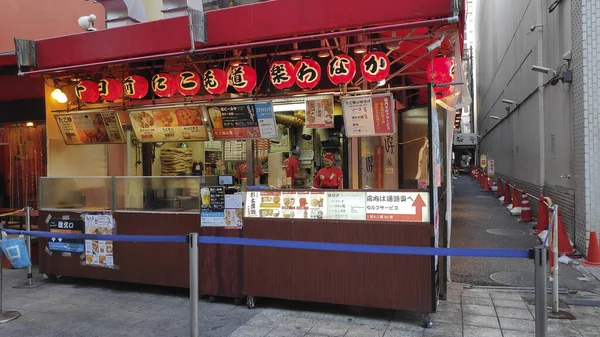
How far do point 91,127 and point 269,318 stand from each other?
18.6ft

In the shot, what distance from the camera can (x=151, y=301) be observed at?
6398 mm

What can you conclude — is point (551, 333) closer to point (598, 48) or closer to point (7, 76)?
point (598, 48)

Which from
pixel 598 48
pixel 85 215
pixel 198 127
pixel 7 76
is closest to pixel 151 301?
pixel 85 215

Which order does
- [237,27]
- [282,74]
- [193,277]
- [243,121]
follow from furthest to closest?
[243,121], [282,74], [237,27], [193,277]

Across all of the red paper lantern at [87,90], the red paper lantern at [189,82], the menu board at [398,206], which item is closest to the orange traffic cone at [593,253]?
the menu board at [398,206]

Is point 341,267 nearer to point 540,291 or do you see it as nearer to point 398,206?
point 398,206

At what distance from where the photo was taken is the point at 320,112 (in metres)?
7.52

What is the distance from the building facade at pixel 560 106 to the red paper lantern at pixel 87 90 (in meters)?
9.50

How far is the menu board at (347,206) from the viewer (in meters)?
5.52

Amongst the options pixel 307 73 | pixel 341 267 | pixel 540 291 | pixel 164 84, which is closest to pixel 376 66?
pixel 307 73

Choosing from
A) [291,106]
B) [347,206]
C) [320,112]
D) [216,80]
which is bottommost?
[347,206]

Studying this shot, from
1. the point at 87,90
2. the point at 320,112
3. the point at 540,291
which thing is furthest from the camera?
the point at 87,90

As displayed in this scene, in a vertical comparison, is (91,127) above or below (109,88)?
below

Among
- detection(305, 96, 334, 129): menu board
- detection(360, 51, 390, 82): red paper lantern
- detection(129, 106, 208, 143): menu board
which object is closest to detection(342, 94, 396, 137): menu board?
detection(360, 51, 390, 82): red paper lantern
